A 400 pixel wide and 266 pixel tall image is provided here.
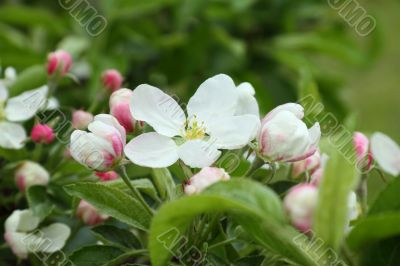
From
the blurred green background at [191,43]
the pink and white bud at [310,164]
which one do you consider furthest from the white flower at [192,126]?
the blurred green background at [191,43]

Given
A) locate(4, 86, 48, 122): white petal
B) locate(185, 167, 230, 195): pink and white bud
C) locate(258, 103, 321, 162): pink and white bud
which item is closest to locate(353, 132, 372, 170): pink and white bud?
locate(258, 103, 321, 162): pink and white bud

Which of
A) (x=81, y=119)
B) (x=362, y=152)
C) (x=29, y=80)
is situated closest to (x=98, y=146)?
(x=81, y=119)

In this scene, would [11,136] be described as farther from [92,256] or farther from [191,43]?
[191,43]

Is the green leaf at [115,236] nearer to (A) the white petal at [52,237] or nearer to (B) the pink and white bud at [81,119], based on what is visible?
(A) the white petal at [52,237]

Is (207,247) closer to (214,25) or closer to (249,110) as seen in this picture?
Answer: (249,110)

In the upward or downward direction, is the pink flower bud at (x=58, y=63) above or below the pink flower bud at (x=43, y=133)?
above
